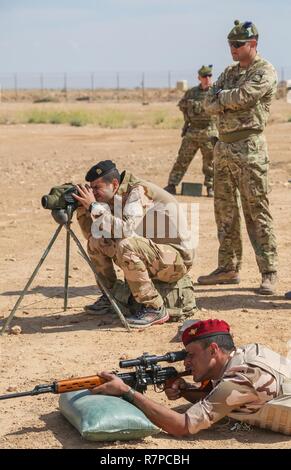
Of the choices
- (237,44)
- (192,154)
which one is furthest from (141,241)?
(192,154)

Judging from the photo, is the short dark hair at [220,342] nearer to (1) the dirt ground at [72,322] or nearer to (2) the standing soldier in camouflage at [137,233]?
(1) the dirt ground at [72,322]

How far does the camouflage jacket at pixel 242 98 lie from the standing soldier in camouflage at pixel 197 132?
6411 millimetres

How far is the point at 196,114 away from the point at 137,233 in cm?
762

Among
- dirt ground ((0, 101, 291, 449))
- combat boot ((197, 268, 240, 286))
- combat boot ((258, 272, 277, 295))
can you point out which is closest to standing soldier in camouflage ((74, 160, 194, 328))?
dirt ground ((0, 101, 291, 449))

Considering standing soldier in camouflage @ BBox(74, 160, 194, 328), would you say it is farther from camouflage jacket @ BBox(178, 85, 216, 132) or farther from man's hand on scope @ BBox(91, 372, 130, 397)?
camouflage jacket @ BBox(178, 85, 216, 132)

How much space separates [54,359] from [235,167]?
2562 millimetres

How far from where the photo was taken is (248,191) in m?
8.34

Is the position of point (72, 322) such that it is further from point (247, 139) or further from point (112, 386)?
point (112, 386)

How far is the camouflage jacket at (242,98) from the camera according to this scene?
26.5 ft

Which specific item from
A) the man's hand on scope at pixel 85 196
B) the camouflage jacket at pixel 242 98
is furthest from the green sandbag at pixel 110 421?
the camouflage jacket at pixel 242 98

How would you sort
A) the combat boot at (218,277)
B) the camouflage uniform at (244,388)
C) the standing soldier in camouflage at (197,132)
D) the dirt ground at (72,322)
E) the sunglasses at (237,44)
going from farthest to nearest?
the standing soldier in camouflage at (197,132)
the combat boot at (218,277)
the sunglasses at (237,44)
the dirt ground at (72,322)
the camouflage uniform at (244,388)

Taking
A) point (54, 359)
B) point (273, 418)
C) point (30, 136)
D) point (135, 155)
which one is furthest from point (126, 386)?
point (30, 136)

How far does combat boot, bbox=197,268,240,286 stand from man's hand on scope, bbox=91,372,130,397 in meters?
3.65

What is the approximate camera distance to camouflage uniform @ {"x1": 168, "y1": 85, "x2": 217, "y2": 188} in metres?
15.0
